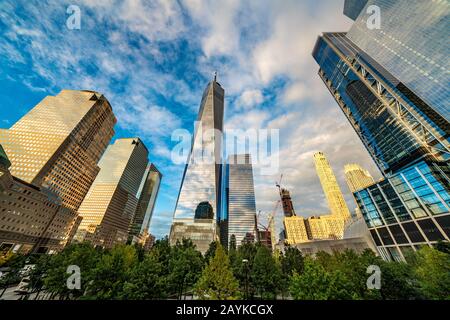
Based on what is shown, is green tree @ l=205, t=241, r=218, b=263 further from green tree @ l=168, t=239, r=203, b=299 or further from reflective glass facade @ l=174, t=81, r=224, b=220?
reflective glass facade @ l=174, t=81, r=224, b=220

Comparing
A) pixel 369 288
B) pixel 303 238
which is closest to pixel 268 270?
pixel 369 288

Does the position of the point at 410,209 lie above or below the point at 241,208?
below

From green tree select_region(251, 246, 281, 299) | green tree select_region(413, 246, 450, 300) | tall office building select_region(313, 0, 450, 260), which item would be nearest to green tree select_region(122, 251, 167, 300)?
green tree select_region(251, 246, 281, 299)

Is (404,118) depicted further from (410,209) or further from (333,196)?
(333,196)

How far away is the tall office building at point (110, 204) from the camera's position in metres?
142

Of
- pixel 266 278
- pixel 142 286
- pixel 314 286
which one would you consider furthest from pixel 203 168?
pixel 314 286

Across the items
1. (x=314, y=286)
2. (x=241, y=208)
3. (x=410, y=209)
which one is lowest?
(x=314, y=286)

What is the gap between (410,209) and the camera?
5066 cm

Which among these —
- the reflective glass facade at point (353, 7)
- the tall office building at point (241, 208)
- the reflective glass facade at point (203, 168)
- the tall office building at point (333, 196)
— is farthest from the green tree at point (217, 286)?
the tall office building at point (333, 196)

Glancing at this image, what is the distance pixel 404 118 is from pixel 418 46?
2531cm

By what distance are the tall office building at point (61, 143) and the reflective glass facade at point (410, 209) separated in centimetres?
15753

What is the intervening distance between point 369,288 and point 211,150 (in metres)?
132
